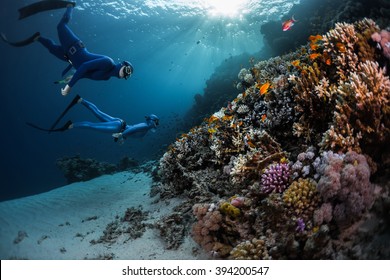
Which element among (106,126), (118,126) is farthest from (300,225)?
(106,126)

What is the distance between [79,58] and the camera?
6.45 metres

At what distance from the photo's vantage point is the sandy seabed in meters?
5.35

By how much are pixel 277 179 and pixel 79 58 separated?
18.9ft

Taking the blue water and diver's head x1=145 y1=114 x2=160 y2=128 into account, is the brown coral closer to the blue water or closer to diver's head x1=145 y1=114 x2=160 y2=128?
diver's head x1=145 y1=114 x2=160 y2=128

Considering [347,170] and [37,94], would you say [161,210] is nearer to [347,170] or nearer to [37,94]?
[347,170]

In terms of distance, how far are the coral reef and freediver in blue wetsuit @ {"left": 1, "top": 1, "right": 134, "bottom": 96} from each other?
10.2 feet

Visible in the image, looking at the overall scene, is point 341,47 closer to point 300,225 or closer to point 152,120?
point 300,225

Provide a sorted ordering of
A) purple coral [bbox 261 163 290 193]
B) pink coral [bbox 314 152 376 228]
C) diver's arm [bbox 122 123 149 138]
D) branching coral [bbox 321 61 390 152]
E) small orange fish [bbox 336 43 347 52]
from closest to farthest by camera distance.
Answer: pink coral [bbox 314 152 376 228] → branching coral [bbox 321 61 390 152] → purple coral [bbox 261 163 290 193] → small orange fish [bbox 336 43 347 52] → diver's arm [bbox 122 123 149 138]

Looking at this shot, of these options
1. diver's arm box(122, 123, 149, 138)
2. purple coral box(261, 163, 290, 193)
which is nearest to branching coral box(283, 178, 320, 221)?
purple coral box(261, 163, 290, 193)

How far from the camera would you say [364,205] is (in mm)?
3342

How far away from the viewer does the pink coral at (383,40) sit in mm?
4331

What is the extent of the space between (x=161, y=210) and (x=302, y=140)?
420 cm

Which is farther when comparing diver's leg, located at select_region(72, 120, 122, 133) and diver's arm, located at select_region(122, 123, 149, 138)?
diver's arm, located at select_region(122, 123, 149, 138)

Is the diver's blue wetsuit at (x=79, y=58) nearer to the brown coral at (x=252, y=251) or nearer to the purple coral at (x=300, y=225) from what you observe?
the brown coral at (x=252, y=251)
